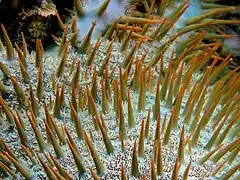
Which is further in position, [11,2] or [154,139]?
[11,2]

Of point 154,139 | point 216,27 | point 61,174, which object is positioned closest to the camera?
point 61,174

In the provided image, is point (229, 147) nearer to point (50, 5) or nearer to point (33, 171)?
point (33, 171)

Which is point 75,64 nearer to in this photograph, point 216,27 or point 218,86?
point 218,86

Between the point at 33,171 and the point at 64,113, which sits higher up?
the point at 64,113

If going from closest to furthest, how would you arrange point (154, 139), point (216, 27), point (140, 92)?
1. point (154, 139)
2. point (140, 92)
3. point (216, 27)

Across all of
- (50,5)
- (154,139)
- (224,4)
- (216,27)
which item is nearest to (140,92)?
(154,139)

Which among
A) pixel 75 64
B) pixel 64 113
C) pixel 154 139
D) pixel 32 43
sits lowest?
pixel 154 139

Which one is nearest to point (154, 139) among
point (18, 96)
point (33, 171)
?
point (33, 171)
